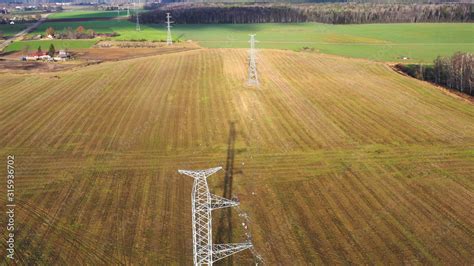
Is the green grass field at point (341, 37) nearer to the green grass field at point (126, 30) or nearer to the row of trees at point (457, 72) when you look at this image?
the green grass field at point (126, 30)

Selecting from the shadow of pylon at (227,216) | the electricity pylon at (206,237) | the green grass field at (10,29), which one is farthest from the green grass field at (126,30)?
the electricity pylon at (206,237)

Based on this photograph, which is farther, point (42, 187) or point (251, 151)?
point (251, 151)

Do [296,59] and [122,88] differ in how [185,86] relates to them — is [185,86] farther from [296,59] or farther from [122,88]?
[296,59]

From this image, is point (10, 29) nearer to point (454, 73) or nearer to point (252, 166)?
point (252, 166)

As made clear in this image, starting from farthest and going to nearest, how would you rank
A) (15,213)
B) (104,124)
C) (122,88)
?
1. (122,88)
2. (104,124)
3. (15,213)

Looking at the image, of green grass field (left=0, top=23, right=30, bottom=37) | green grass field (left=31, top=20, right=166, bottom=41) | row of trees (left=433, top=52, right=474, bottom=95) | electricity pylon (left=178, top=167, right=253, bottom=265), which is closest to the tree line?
row of trees (left=433, top=52, right=474, bottom=95)

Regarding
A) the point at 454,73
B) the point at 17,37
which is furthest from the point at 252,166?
the point at 17,37

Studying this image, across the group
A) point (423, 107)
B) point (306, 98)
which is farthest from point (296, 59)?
point (423, 107)
